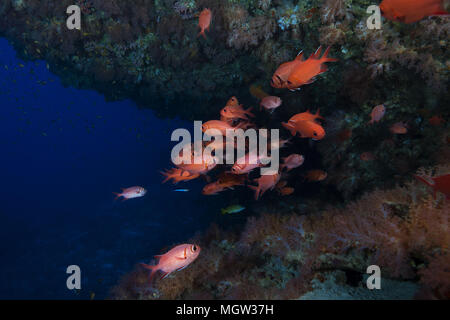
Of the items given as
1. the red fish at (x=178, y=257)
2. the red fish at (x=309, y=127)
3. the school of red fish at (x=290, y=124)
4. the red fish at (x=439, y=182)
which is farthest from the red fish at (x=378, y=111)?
the red fish at (x=178, y=257)

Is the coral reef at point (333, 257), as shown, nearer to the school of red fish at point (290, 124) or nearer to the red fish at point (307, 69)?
the school of red fish at point (290, 124)

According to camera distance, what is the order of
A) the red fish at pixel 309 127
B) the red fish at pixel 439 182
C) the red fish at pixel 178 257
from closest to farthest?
the red fish at pixel 439 182, the red fish at pixel 178 257, the red fish at pixel 309 127

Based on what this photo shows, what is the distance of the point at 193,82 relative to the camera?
8.53 metres

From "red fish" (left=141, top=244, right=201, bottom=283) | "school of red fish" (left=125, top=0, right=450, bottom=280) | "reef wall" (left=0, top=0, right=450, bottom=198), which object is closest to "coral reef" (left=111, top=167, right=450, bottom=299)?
"school of red fish" (left=125, top=0, right=450, bottom=280)

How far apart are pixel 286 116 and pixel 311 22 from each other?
2866 millimetres

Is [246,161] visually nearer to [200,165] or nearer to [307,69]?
[200,165]

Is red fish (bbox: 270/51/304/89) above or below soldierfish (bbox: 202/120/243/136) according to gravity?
above

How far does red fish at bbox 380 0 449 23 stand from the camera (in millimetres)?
2557

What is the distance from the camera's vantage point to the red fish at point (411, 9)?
8.39 ft

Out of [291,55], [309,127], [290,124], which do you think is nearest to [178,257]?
[290,124]

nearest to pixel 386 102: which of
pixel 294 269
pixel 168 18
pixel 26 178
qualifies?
pixel 294 269

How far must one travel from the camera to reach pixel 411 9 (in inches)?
103

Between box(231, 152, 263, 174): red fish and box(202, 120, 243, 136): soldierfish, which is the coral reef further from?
box(202, 120, 243, 136): soldierfish
